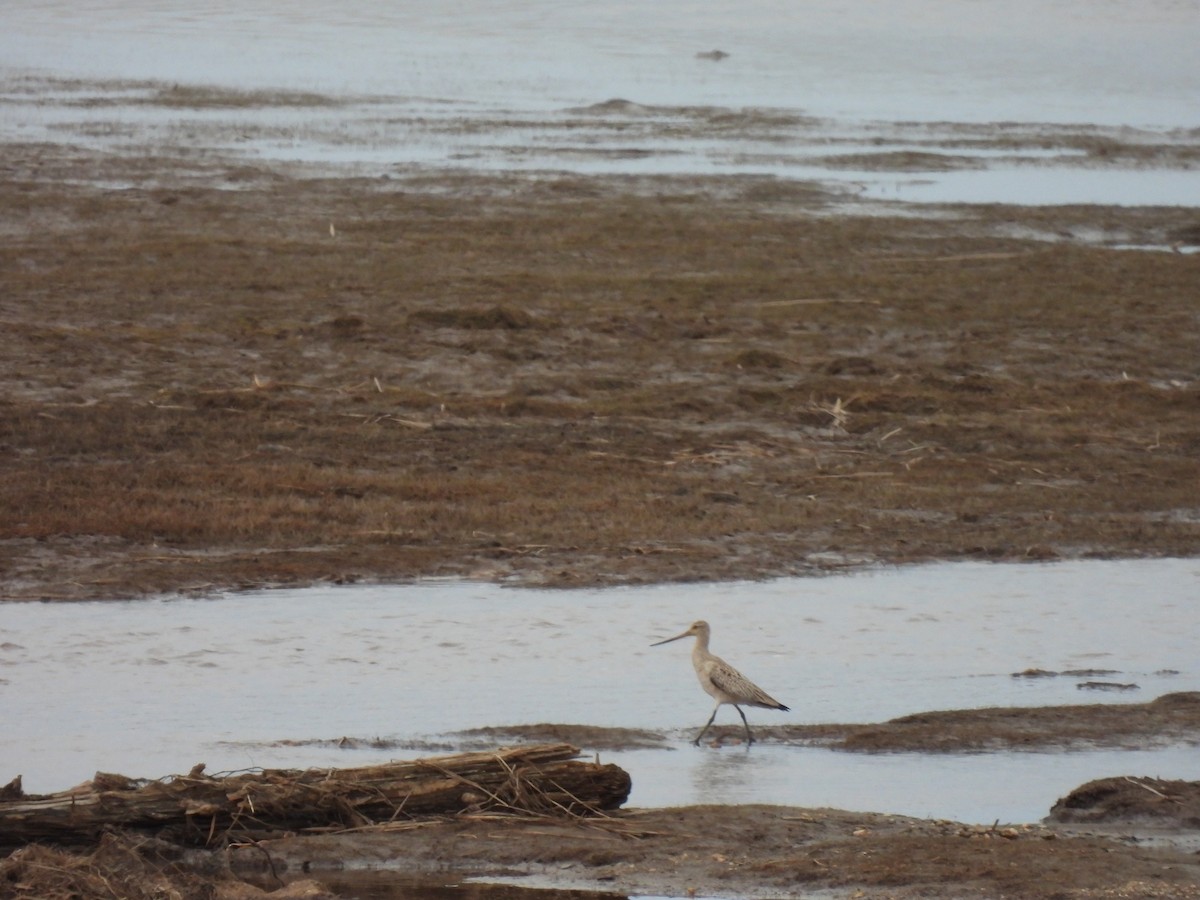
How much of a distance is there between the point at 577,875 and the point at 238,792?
4.35 feet

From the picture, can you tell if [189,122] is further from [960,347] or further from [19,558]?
[19,558]

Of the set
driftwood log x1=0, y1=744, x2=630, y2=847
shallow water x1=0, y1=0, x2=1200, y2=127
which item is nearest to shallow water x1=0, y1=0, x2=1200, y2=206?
shallow water x1=0, y1=0, x2=1200, y2=127

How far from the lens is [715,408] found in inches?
645

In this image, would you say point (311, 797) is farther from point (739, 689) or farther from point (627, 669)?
point (627, 669)

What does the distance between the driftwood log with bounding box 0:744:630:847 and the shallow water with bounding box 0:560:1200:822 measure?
60cm

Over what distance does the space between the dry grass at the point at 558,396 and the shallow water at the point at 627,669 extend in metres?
0.57

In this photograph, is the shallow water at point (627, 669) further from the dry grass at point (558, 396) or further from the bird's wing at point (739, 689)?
the dry grass at point (558, 396)

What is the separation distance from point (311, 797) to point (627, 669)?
337 centimetres

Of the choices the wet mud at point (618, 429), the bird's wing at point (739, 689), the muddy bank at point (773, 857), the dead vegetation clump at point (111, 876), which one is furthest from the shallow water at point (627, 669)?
the dead vegetation clump at point (111, 876)

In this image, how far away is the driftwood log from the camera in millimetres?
7195

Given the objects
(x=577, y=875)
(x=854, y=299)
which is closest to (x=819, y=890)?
(x=577, y=875)

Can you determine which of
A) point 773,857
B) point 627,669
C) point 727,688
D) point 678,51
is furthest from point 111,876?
point 678,51

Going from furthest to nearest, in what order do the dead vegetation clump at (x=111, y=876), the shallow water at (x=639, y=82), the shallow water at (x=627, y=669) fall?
the shallow water at (x=639, y=82), the shallow water at (x=627, y=669), the dead vegetation clump at (x=111, y=876)

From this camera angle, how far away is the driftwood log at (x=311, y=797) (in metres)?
7.20
